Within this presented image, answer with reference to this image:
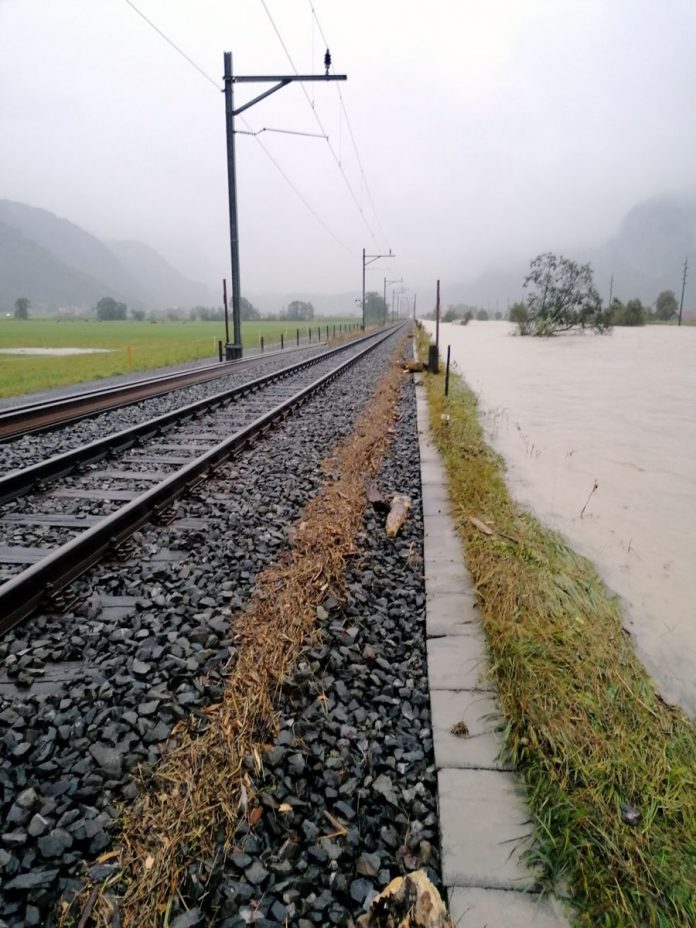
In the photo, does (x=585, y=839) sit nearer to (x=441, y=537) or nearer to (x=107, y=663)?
(x=107, y=663)

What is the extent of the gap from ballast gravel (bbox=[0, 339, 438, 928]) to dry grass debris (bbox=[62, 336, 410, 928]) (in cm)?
7

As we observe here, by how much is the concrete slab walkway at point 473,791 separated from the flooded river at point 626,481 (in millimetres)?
1434

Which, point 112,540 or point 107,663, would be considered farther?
point 112,540

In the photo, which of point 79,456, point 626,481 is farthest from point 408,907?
point 626,481

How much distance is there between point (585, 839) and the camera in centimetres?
181

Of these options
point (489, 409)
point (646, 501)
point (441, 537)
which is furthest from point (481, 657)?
point (489, 409)

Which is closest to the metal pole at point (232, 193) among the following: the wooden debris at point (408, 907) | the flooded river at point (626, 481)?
the flooded river at point (626, 481)

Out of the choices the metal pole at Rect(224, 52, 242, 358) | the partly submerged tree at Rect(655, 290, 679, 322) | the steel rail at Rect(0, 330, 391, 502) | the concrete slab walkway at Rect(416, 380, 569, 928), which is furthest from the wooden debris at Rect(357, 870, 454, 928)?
the partly submerged tree at Rect(655, 290, 679, 322)

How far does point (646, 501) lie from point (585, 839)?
6607 mm

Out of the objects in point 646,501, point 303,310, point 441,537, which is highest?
point 303,310

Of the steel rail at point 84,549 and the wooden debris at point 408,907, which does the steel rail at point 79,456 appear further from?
the wooden debris at point 408,907

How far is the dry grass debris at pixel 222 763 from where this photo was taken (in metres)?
1.69

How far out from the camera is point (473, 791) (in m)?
2.07

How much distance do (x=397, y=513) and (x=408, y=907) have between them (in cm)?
325
